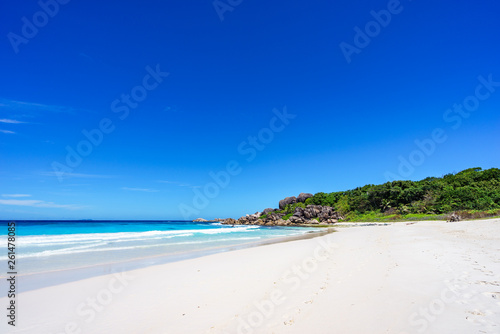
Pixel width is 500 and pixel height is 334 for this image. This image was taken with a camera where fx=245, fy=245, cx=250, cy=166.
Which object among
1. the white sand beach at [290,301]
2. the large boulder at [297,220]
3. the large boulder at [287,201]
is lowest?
the white sand beach at [290,301]

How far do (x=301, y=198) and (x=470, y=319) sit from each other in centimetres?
8395

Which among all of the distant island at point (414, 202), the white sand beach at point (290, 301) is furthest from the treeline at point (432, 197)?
the white sand beach at point (290, 301)

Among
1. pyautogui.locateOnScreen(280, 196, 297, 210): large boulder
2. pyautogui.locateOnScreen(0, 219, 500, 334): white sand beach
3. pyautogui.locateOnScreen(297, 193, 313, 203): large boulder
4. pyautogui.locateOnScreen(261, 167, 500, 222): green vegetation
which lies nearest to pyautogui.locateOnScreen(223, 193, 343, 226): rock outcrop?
pyautogui.locateOnScreen(261, 167, 500, 222): green vegetation

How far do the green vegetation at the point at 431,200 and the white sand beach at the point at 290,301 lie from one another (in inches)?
1155

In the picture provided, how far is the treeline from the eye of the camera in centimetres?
3694

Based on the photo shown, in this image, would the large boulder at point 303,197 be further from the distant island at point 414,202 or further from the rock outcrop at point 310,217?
the rock outcrop at point 310,217

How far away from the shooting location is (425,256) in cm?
799

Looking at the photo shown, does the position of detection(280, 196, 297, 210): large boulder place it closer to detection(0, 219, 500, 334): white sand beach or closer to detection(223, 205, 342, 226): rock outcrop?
detection(223, 205, 342, 226): rock outcrop

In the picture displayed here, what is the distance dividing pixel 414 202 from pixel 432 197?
11.6ft

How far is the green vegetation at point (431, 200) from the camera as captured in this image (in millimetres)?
35125

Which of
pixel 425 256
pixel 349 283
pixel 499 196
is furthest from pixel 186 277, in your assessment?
pixel 499 196

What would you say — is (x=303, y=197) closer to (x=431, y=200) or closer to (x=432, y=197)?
(x=432, y=197)

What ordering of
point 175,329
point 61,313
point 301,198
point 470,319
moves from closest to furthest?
point 470,319 < point 175,329 < point 61,313 < point 301,198

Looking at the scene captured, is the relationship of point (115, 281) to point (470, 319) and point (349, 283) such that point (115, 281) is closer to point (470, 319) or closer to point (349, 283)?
point (349, 283)
